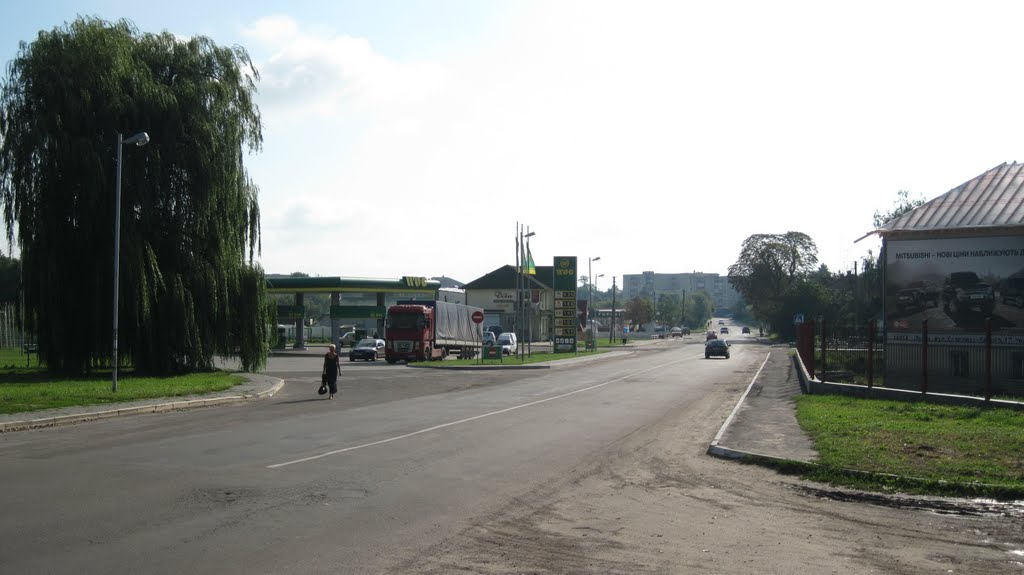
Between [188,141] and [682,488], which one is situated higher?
[188,141]

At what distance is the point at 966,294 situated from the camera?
30.7 m

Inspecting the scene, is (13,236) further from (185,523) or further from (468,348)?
(468,348)

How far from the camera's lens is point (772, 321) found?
4250 inches

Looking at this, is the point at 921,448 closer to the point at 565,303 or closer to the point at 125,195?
the point at 125,195

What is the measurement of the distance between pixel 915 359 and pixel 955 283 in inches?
125

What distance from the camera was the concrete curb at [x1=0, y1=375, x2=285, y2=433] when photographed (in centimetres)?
1761

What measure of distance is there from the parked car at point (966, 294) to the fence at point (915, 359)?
94 cm

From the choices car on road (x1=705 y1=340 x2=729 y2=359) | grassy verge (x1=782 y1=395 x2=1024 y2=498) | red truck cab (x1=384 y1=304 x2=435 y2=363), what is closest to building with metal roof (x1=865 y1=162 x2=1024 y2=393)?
grassy verge (x1=782 y1=395 x2=1024 y2=498)

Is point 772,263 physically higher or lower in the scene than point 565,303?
higher

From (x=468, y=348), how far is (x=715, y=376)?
2398 centimetres

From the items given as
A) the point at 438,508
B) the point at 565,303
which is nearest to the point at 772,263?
the point at 565,303

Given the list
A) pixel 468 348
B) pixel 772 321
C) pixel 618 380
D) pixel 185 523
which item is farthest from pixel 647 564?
pixel 772 321

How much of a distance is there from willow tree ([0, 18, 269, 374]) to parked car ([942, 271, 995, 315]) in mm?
26867

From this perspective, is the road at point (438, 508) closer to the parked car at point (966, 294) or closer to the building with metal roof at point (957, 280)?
the building with metal roof at point (957, 280)
